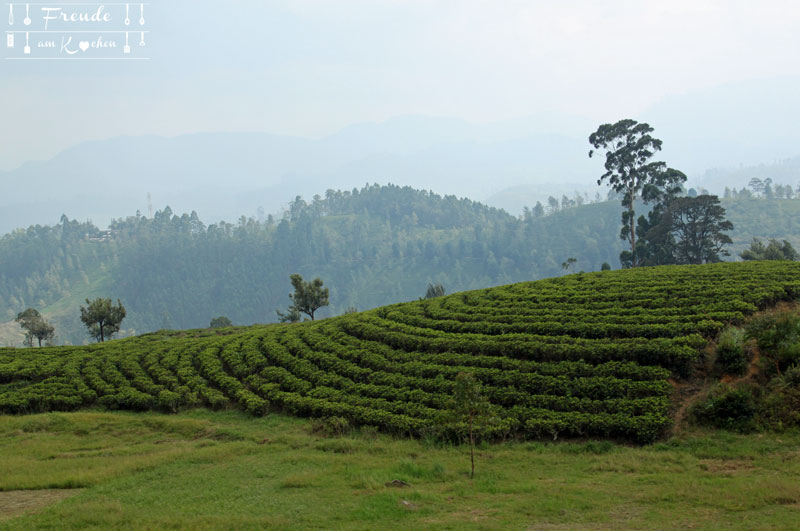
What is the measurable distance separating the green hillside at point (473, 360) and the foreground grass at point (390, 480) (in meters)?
1.45

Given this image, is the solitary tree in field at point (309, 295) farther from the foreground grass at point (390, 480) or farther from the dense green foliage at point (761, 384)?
the dense green foliage at point (761, 384)

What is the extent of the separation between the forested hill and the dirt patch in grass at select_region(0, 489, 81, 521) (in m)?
146

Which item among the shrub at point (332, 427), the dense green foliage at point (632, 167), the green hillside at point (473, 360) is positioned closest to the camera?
the green hillside at point (473, 360)

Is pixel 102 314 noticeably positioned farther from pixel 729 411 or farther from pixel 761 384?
pixel 761 384

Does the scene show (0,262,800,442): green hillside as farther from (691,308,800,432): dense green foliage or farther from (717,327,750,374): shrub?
(691,308,800,432): dense green foliage

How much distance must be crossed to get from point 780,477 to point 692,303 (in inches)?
440

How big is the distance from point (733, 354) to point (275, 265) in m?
176

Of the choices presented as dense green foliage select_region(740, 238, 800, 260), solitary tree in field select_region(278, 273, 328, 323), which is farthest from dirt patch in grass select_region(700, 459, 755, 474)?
dense green foliage select_region(740, 238, 800, 260)

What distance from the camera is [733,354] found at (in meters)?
17.2

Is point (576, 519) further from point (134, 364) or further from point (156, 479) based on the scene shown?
point (134, 364)

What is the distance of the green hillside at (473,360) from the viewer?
17312 millimetres

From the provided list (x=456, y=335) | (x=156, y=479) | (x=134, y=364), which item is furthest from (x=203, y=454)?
(x=134, y=364)

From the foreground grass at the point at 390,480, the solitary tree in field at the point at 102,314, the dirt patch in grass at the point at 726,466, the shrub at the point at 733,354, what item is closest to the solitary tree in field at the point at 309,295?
the solitary tree in field at the point at 102,314

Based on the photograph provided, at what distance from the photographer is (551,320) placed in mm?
22781
